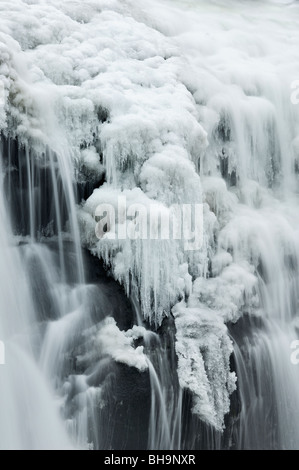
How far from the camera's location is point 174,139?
5.21 meters

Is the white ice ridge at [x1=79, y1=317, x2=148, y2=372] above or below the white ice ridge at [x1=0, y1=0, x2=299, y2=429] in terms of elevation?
below

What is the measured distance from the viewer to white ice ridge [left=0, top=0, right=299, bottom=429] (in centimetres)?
470

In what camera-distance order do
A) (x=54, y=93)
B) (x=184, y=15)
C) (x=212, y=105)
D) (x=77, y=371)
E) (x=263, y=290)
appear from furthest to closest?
(x=184, y=15)
(x=212, y=105)
(x=263, y=290)
(x=54, y=93)
(x=77, y=371)

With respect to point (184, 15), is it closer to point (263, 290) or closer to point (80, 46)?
point (80, 46)

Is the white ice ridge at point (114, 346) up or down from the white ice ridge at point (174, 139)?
down

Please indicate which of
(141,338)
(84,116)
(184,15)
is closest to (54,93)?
(84,116)

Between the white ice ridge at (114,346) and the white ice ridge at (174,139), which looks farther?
the white ice ridge at (174,139)

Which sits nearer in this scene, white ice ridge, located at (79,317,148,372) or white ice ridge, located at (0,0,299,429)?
white ice ridge, located at (79,317,148,372)

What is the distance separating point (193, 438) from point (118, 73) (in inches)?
148

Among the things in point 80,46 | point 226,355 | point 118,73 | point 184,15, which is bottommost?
point 226,355

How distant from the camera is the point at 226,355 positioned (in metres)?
4.63

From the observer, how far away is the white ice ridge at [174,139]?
470cm

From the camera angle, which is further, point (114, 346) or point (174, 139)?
point (174, 139)

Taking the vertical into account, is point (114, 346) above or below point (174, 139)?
below
